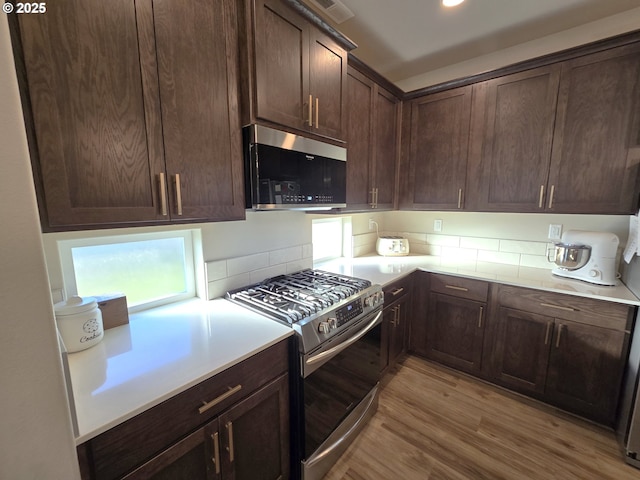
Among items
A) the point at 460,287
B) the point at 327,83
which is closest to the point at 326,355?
the point at 460,287

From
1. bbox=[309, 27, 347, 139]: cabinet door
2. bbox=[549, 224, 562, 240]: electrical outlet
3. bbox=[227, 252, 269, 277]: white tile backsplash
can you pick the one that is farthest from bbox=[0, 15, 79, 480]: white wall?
bbox=[549, 224, 562, 240]: electrical outlet

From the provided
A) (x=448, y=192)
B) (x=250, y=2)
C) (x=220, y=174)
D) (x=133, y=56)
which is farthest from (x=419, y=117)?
(x=133, y=56)

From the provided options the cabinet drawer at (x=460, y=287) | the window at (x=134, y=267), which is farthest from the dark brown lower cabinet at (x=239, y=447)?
the cabinet drawer at (x=460, y=287)

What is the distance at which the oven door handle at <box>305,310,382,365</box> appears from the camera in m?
1.20

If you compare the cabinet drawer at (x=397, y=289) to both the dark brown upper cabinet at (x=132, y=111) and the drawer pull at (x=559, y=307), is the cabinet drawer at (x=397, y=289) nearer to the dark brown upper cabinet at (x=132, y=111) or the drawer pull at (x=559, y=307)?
the drawer pull at (x=559, y=307)

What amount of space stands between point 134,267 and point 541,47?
326 cm

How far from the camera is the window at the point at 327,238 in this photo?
246 centimetres

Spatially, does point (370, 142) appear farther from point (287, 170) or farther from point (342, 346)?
point (342, 346)

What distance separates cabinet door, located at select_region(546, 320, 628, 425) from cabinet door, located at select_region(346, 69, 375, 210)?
63.1 inches

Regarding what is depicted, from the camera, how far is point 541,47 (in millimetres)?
2064

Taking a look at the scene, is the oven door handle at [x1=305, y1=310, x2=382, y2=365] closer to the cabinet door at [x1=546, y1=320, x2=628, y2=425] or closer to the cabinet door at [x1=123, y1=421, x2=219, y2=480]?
the cabinet door at [x1=123, y1=421, x2=219, y2=480]

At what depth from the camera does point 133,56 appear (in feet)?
2.92

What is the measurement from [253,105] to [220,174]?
1.19 feet

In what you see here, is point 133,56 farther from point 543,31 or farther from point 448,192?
point 543,31
